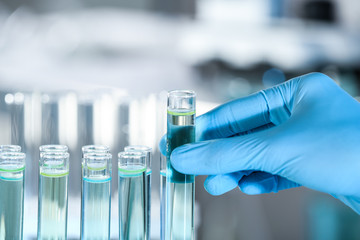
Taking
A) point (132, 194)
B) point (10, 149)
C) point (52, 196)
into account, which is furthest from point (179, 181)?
point (10, 149)

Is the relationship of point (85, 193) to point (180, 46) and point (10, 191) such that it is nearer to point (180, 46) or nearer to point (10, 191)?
point (10, 191)

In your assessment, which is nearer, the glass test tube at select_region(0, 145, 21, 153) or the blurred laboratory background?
the glass test tube at select_region(0, 145, 21, 153)

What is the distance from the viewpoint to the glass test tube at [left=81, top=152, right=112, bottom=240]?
34.6 inches

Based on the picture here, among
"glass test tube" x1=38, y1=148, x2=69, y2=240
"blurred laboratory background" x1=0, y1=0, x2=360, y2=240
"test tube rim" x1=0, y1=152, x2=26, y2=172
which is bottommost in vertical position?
"glass test tube" x1=38, y1=148, x2=69, y2=240

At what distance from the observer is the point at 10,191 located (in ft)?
2.91

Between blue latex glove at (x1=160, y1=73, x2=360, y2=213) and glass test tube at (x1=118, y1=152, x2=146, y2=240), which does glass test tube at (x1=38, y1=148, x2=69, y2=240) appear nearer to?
glass test tube at (x1=118, y1=152, x2=146, y2=240)

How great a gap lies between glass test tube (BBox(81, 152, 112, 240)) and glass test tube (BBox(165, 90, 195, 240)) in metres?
0.12

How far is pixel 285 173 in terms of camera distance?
92 cm

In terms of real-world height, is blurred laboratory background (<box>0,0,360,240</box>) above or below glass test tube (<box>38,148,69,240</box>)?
above

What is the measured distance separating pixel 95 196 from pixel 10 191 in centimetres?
16

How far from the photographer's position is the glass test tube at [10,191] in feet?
2.90

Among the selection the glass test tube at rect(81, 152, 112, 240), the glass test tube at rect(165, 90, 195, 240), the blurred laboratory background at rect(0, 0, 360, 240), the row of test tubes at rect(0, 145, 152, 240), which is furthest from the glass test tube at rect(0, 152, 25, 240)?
the blurred laboratory background at rect(0, 0, 360, 240)

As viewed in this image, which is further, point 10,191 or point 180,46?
point 180,46

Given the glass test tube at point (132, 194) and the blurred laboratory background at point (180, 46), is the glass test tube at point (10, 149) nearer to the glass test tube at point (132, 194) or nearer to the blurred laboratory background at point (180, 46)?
the glass test tube at point (132, 194)
